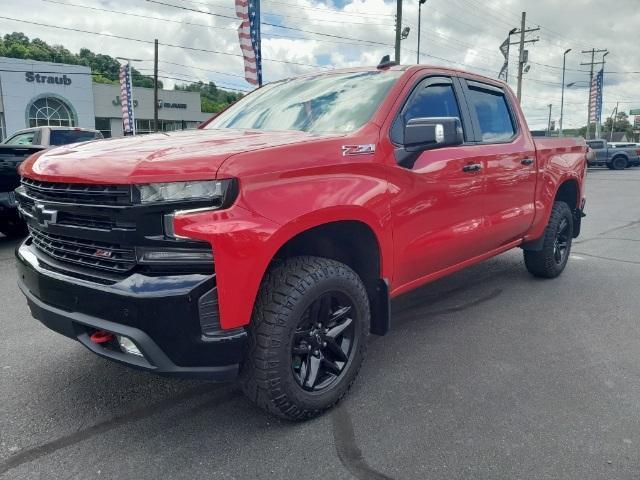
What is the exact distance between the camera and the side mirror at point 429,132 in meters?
2.98

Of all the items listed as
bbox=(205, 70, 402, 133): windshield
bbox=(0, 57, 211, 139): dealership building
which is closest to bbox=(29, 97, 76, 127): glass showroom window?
bbox=(0, 57, 211, 139): dealership building

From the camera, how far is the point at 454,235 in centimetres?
362

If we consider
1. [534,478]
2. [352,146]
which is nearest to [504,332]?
[534,478]

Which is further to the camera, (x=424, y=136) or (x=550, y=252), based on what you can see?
(x=550, y=252)

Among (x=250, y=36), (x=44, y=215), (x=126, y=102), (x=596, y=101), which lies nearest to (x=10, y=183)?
(x=44, y=215)

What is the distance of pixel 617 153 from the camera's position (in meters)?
30.7

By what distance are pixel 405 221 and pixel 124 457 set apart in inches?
76.0

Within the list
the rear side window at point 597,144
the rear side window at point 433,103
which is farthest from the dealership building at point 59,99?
the rear side window at point 433,103

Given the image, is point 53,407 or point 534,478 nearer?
point 534,478

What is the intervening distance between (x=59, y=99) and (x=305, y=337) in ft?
153

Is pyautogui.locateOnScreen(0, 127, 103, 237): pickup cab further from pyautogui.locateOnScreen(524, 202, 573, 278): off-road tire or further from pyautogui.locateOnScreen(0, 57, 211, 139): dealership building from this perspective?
pyautogui.locateOnScreen(0, 57, 211, 139): dealership building

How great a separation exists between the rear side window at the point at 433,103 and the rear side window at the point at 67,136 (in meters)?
7.67

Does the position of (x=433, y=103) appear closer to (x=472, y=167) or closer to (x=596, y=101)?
(x=472, y=167)

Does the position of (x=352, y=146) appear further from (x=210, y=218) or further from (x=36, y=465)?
(x=36, y=465)
